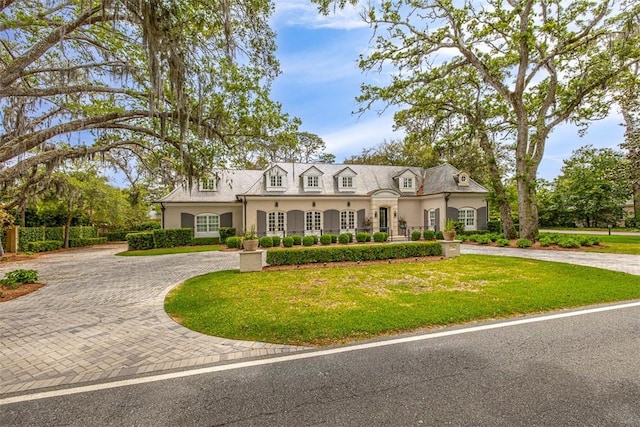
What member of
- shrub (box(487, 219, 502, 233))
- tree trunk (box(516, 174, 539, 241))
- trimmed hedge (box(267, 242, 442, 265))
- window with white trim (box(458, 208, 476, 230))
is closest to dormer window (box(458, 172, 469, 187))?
window with white trim (box(458, 208, 476, 230))

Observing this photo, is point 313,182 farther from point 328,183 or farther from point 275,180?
point 275,180

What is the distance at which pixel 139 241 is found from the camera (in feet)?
52.2

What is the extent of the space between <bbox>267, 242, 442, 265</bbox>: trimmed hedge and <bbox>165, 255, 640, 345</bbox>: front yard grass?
0.96 metres

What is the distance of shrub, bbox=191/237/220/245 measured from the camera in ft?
58.6

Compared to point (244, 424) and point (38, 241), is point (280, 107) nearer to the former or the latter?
point (244, 424)

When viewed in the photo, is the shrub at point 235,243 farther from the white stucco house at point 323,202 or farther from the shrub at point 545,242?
the shrub at point 545,242

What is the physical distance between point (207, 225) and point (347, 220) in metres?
9.58

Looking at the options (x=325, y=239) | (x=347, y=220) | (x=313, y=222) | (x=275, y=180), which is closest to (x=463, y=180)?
(x=347, y=220)

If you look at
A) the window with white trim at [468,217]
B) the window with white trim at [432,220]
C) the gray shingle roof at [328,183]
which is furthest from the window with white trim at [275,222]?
the window with white trim at [468,217]

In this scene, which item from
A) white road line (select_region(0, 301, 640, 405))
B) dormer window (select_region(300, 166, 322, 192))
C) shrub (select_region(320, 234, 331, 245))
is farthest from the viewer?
dormer window (select_region(300, 166, 322, 192))

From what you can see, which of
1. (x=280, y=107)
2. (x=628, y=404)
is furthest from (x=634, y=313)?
(x=280, y=107)

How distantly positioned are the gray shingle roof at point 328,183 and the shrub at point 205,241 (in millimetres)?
2533

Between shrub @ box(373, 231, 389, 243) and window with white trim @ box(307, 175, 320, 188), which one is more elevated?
window with white trim @ box(307, 175, 320, 188)

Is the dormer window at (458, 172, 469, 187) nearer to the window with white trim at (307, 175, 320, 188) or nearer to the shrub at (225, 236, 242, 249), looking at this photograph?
the window with white trim at (307, 175, 320, 188)
